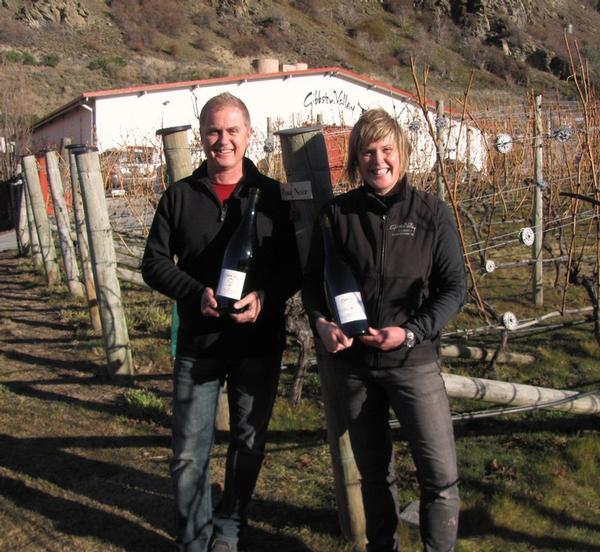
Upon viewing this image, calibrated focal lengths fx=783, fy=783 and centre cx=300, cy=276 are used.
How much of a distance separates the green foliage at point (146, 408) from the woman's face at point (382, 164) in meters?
2.71

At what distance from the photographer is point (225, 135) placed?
2963 millimetres

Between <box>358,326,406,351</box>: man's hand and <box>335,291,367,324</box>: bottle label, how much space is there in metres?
0.07

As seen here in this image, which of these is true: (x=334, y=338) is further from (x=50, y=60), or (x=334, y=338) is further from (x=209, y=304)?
(x=50, y=60)

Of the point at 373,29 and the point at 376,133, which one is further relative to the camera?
the point at 373,29

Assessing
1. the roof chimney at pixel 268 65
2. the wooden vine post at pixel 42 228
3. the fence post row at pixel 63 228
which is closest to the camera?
the fence post row at pixel 63 228

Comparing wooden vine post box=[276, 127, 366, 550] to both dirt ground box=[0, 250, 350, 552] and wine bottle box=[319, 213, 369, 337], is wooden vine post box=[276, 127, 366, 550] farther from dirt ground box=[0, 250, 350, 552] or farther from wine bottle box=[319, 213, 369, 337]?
dirt ground box=[0, 250, 350, 552]

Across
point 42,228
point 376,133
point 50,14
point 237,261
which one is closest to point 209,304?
point 237,261

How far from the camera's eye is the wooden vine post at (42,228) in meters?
9.72

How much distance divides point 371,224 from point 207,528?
1380 millimetres

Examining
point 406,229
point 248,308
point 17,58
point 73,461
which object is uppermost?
point 17,58

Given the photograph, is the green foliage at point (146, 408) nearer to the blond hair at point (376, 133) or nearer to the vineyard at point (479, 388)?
the vineyard at point (479, 388)

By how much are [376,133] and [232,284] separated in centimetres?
75

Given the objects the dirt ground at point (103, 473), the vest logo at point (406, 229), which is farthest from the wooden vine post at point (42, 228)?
the vest logo at point (406, 229)

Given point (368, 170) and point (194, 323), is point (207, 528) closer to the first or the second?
point (194, 323)
